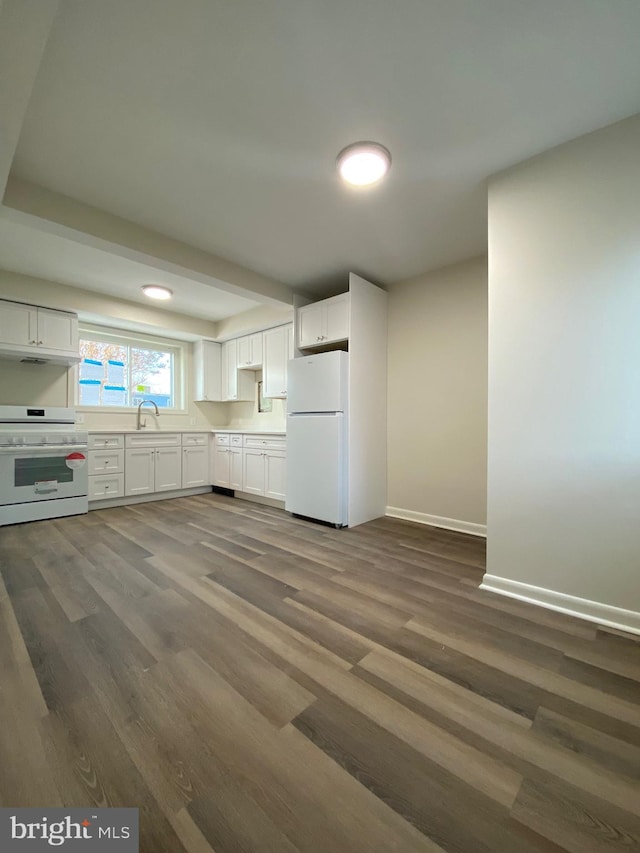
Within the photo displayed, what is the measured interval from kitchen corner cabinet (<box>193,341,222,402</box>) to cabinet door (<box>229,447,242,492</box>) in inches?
41.2

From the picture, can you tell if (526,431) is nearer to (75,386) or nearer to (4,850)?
(4,850)

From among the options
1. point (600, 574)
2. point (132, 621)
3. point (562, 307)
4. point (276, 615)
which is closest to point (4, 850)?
point (132, 621)

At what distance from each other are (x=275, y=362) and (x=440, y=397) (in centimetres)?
213

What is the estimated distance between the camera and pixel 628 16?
4.12 ft

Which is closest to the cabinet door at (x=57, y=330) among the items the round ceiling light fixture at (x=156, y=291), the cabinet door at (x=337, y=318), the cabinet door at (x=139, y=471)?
the round ceiling light fixture at (x=156, y=291)

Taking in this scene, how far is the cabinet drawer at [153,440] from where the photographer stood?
420 cm

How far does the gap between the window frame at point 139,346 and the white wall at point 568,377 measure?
177 inches

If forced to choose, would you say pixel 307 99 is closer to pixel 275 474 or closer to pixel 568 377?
pixel 568 377

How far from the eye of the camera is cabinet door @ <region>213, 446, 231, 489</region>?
187 inches

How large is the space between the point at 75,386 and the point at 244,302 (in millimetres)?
2342

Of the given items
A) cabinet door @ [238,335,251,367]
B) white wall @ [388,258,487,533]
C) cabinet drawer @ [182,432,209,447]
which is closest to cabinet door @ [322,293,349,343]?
white wall @ [388,258,487,533]

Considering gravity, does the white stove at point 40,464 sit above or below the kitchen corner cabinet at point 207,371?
below

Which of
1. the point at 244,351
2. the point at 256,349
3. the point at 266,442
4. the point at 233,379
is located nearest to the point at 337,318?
the point at 256,349

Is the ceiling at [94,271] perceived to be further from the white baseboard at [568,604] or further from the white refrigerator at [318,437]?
the white baseboard at [568,604]
